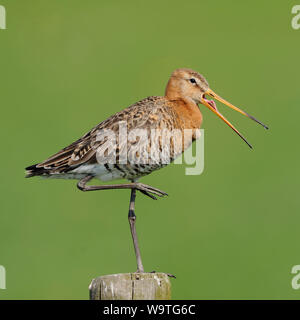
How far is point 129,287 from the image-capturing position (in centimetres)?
642

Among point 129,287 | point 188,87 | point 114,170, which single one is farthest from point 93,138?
point 129,287

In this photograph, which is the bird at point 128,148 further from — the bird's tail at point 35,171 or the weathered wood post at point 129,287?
the weathered wood post at point 129,287

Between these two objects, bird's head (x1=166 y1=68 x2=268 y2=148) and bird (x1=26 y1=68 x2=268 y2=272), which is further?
bird's head (x1=166 y1=68 x2=268 y2=148)

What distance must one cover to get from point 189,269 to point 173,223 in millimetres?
1140

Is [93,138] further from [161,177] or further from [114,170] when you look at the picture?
[161,177]

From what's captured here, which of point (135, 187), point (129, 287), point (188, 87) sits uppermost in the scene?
point (188, 87)

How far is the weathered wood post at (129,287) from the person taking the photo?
6.41 metres

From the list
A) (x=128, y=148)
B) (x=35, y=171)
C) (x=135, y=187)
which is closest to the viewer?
(x=135, y=187)

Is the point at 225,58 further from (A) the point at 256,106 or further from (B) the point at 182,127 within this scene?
(B) the point at 182,127

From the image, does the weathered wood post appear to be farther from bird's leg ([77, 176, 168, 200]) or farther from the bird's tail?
the bird's tail

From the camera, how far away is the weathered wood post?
641cm

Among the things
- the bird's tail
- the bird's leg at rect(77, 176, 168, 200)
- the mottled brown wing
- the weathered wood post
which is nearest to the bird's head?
the mottled brown wing

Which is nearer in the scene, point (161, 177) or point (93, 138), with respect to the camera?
point (93, 138)

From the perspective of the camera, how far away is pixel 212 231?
12688 mm
